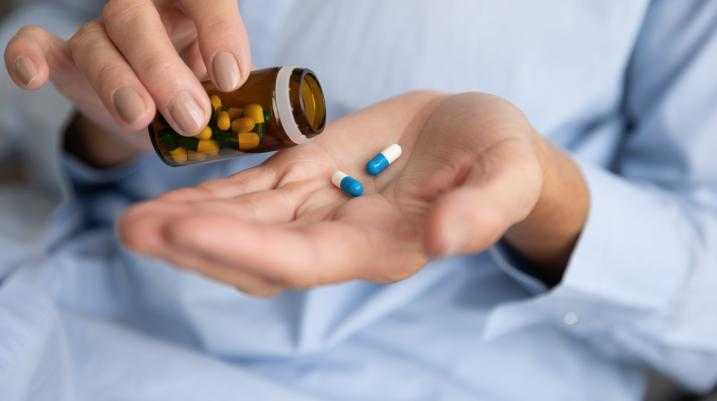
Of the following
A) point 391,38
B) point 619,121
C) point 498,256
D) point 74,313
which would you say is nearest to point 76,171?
point 74,313

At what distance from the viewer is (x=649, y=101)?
80 cm

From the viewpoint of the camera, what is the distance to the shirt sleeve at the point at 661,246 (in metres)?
0.72

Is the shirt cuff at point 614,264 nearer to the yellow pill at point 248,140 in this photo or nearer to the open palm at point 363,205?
the open palm at point 363,205

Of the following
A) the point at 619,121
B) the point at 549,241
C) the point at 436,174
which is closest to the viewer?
the point at 436,174

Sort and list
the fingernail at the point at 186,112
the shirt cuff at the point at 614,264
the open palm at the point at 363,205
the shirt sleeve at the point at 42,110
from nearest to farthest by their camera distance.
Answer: the open palm at the point at 363,205, the fingernail at the point at 186,112, the shirt cuff at the point at 614,264, the shirt sleeve at the point at 42,110

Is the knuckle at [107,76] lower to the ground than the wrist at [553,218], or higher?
higher

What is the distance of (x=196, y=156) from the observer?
609 mm

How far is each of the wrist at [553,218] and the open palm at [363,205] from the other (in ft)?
0.24

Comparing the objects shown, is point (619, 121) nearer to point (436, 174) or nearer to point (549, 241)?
point (549, 241)

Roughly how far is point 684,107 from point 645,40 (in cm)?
9

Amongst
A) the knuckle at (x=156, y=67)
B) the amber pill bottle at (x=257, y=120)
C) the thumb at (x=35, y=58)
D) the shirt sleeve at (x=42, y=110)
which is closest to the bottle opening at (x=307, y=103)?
the amber pill bottle at (x=257, y=120)

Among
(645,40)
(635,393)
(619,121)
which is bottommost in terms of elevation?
(635,393)

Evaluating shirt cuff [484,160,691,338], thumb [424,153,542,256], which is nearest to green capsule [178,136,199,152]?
thumb [424,153,542,256]

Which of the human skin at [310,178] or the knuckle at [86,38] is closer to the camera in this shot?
the human skin at [310,178]
